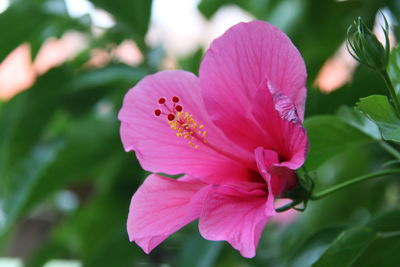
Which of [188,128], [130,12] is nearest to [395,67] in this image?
[188,128]

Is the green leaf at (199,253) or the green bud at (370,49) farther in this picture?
the green leaf at (199,253)

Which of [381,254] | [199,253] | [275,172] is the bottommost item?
[199,253]

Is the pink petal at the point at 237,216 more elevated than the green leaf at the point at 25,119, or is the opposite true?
the pink petal at the point at 237,216

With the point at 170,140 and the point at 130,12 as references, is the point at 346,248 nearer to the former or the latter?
the point at 170,140

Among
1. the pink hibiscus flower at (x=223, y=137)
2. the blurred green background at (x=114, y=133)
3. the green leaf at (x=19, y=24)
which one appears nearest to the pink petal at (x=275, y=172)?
the pink hibiscus flower at (x=223, y=137)

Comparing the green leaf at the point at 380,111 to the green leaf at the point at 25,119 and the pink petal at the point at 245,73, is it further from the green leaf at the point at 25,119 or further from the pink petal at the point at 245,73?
the green leaf at the point at 25,119
